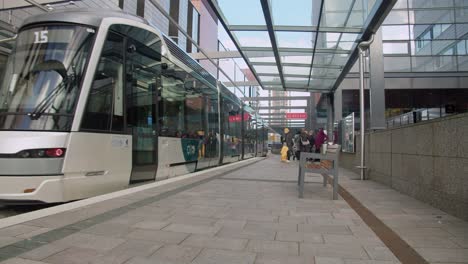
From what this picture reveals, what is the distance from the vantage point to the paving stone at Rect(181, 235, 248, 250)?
14.0 feet

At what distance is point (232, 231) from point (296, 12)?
26.6 feet

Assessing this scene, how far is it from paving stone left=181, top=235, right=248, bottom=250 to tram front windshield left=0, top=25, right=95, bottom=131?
3189 millimetres

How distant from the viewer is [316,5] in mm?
11008

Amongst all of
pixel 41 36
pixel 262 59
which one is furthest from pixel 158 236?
pixel 262 59

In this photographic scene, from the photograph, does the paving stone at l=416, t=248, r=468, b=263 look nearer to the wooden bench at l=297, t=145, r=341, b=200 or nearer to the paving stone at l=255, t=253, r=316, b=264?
the paving stone at l=255, t=253, r=316, b=264

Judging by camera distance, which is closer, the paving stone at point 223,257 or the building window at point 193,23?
the paving stone at point 223,257

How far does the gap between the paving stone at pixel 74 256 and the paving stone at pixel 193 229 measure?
112 centimetres

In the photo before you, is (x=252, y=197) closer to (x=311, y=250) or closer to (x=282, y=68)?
(x=311, y=250)

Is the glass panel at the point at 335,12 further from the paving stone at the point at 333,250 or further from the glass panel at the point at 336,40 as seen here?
the paving stone at the point at 333,250

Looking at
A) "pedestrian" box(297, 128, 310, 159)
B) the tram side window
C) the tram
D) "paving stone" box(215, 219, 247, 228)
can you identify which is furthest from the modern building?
"paving stone" box(215, 219, 247, 228)

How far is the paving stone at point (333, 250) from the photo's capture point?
13.1 feet

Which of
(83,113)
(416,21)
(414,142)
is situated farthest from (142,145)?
(416,21)

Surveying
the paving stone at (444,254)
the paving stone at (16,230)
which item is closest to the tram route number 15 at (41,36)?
the paving stone at (16,230)

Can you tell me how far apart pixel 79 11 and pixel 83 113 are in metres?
2.02
